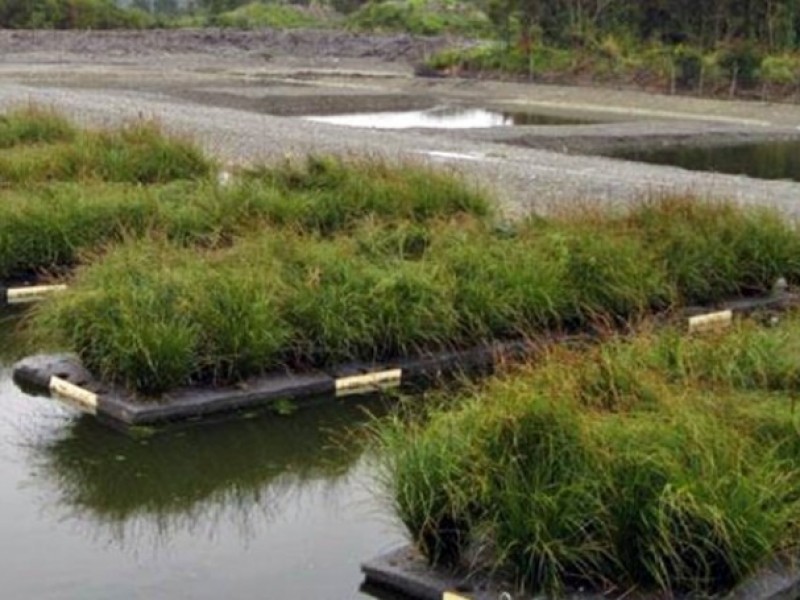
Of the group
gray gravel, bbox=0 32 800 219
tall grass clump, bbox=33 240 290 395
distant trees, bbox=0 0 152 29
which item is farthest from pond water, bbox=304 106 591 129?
distant trees, bbox=0 0 152 29

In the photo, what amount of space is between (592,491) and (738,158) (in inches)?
864

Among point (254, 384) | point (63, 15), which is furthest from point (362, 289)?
point (63, 15)

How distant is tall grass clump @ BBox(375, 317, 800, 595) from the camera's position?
5516mm

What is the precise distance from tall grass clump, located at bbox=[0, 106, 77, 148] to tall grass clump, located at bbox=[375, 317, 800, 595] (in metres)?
11.9

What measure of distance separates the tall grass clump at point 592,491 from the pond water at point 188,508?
60 centimetres

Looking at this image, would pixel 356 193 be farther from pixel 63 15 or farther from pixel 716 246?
pixel 63 15

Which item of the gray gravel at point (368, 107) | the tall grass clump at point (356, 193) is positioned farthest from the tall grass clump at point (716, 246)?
the tall grass clump at point (356, 193)

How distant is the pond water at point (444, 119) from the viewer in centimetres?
3125

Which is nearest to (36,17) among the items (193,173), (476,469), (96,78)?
(96,78)

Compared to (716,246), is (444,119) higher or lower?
lower

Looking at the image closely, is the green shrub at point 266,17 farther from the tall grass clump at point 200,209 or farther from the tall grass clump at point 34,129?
the tall grass clump at point 200,209

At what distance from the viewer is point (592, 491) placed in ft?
18.5

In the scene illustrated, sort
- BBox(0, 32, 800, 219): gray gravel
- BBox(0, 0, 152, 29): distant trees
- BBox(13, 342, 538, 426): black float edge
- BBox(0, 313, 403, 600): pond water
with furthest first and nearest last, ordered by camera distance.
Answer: BBox(0, 0, 152, 29): distant trees
BBox(0, 32, 800, 219): gray gravel
BBox(13, 342, 538, 426): black float edge
BBox(0, 313, 403, 600): pond water

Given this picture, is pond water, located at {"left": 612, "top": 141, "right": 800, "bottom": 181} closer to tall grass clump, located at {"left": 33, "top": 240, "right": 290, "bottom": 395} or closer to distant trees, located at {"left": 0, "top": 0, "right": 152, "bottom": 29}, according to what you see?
A: tall grass clump, located at {"left": 33, "top": 240, "right": 290, "bottom": 395}
